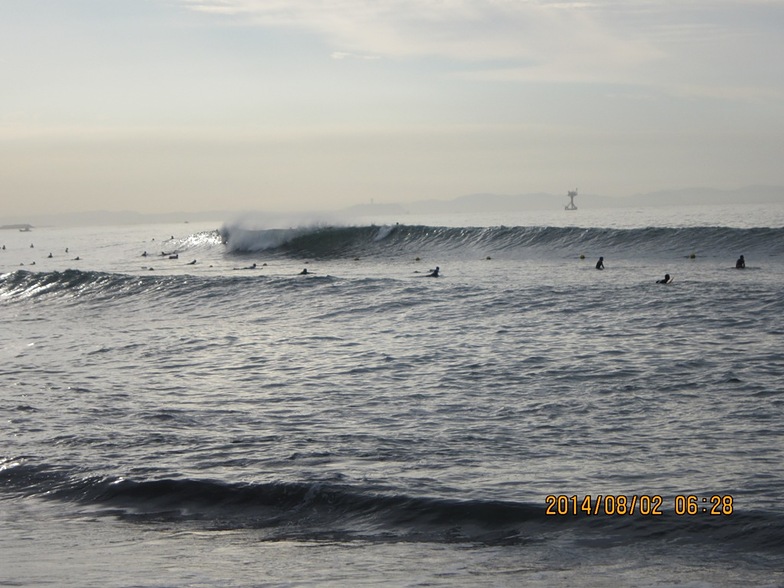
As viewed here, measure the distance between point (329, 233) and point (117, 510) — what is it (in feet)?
160

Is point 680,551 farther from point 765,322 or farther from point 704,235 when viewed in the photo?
point 704,235

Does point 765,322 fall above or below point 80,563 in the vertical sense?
above

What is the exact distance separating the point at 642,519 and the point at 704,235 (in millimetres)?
36233

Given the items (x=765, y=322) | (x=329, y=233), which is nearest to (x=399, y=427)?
(x=765, y=322)

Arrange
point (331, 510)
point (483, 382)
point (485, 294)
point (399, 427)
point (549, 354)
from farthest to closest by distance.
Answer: point (485, 294), point (549, 354), point (483, 382), point (399, 427), point (331, 510)

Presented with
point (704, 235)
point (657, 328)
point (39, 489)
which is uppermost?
point (704, 235)

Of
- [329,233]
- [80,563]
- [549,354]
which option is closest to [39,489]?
[80,563]

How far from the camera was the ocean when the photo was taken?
726 cm

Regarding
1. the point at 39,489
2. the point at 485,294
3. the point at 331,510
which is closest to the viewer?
the point at 331,510

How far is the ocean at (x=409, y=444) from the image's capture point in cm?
726

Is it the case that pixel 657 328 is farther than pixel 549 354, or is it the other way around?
pixel 657 328

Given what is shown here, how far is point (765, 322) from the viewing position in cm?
1842

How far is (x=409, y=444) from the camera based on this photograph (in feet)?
34.7

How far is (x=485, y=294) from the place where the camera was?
25.8 metres
